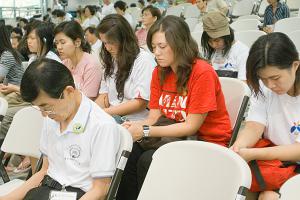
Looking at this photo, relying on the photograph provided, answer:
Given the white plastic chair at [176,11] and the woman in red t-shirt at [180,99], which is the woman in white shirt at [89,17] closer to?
the white plastic chair at [176,11]

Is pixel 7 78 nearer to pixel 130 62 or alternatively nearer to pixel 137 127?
pixel 130 62

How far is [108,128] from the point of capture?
5.42 feet

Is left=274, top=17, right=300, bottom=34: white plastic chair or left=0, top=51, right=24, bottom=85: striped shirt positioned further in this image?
left=274, top=17, right=300, bottom=34: white plastic chair

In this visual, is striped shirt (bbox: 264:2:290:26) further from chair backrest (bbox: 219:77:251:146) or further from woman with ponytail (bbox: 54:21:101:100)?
chair backrest (bbox: 219:77:251:146)

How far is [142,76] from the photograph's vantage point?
2580 millimetres

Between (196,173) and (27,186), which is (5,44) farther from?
(196,173)

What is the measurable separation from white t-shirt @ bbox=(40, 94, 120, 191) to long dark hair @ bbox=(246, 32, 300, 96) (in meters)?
0.60

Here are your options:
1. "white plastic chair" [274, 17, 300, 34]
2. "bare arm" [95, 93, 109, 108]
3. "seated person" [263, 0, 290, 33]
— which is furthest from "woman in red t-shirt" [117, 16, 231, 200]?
"seated person" [263, 0, 290, 33]

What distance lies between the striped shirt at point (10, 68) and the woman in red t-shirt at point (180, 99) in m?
1.71

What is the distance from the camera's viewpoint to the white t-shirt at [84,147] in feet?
5.41

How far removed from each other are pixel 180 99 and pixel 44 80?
79cm

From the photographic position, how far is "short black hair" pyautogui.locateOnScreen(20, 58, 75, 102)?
A: 1.60 metres

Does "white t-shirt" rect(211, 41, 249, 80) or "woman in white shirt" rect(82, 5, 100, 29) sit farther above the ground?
"white t-shirt" rect(211, 41, 249, 80)

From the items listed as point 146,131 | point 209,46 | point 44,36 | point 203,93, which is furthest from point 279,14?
point 146,131
